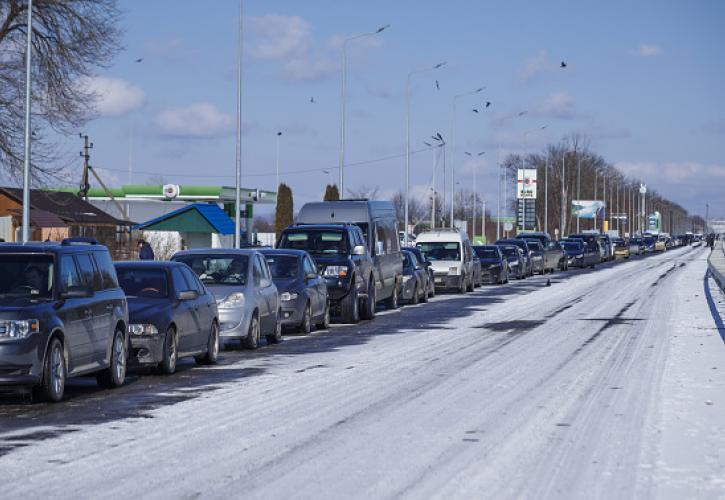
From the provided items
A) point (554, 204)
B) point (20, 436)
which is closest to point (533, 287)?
point (20, 436)

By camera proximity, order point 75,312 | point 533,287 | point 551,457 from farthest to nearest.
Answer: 1. point 533,287
2. point 75,312
3. point 551,457

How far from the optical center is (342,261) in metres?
29.4

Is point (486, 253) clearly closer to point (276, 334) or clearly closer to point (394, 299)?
point (394, 299)

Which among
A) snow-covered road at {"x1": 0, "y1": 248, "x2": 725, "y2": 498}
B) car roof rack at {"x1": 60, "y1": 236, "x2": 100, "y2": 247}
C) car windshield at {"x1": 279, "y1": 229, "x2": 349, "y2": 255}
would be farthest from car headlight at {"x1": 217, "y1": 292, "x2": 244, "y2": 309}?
car windshield at {"x1": 279, "y1": 229, "x2": 349, "y2": 255}

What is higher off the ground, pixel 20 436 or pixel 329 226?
pixel 329 226

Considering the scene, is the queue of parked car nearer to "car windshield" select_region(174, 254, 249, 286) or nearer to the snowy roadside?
"car windshield" select_region(174, 254, 249, 286)

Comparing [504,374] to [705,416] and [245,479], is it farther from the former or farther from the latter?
[245,479]

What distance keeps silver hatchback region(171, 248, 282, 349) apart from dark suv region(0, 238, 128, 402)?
16.0 feet

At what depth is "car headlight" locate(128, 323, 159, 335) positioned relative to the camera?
17484mm

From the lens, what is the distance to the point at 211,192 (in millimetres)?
94500

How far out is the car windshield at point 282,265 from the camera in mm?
25984

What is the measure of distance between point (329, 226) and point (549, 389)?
14920 millimetres

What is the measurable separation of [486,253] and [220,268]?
34396 mm

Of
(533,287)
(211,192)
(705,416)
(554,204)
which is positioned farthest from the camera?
(554,204)
